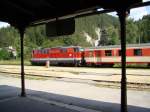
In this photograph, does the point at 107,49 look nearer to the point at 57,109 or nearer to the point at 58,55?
the point at 58,55

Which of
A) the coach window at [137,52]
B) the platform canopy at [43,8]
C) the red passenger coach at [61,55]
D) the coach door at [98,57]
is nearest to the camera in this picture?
the platform canopy at [43,8]

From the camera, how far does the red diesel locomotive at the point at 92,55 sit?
32500 millimetres

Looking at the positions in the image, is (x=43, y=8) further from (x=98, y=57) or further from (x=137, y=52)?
(x=98, y=57)

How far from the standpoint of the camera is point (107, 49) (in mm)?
35500

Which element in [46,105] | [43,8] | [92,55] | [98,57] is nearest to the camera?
[43,8]

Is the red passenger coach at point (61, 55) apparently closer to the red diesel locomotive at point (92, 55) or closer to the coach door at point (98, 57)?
the red diesel locomotive at point (92, 55)

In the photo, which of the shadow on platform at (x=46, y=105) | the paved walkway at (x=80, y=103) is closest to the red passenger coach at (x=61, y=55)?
the paved walkway at (x=80, y=103)

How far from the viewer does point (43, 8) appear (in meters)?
9.65

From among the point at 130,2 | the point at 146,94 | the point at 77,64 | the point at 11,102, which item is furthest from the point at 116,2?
the point at 77,64

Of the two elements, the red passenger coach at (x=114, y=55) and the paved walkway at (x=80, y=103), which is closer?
the paved walkway at (x=80, y=103)

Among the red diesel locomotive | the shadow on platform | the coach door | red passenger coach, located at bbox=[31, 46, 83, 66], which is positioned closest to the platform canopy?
the shadow on platform

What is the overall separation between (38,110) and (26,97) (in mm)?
2848

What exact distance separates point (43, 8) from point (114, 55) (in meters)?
25.7

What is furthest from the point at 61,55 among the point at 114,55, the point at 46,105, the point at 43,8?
the point at 43,8
